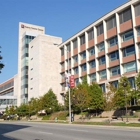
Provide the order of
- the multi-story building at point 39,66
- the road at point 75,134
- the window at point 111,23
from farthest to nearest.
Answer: the multi-story building at point 39,66 → the window at point 111,23 → the road at point 75,134

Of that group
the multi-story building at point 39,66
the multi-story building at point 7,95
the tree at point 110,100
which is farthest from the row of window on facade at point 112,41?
the multi-story building at point 7,95

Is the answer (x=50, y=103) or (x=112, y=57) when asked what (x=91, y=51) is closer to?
(x=112, y=57)

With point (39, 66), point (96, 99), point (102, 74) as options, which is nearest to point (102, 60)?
point (102, 74)

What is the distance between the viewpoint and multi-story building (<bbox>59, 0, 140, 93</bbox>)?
43.3 meters

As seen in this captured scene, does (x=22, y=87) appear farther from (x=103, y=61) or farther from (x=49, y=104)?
(x=103, y=61)

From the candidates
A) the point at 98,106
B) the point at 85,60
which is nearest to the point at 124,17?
the point at 85,60

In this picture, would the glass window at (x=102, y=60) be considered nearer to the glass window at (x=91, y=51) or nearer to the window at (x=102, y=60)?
the window at (x=102, y=60)

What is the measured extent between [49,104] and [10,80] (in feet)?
191

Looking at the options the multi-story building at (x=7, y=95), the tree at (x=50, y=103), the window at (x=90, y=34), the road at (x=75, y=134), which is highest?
the window at (x=90, y=34)

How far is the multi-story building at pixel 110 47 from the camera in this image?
43.3m

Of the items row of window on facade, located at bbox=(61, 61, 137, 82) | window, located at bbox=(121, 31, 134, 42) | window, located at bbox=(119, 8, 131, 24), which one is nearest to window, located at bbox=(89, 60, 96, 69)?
row of window on facade, located at bbox=(61, 61, 137, 82)

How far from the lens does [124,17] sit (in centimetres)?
4597

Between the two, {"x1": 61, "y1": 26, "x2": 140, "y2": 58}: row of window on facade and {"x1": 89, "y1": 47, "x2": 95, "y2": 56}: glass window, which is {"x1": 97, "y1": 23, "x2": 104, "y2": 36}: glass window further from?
{"x1": 89, "y1": 47, "x2": 95, "y2": 56}: glass window

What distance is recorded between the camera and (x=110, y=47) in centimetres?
4878
